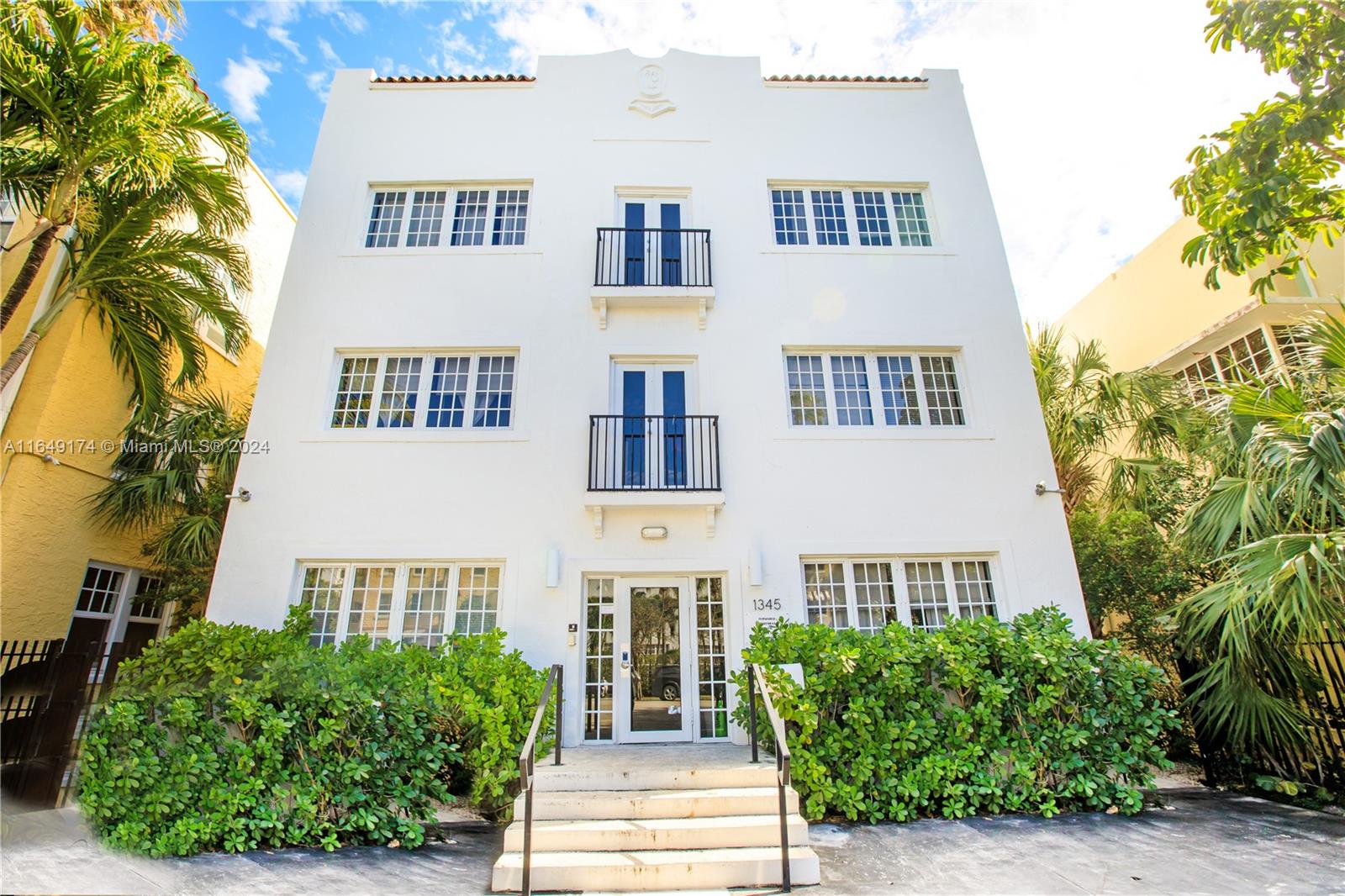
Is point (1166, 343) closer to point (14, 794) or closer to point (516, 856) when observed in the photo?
point (516, 856)

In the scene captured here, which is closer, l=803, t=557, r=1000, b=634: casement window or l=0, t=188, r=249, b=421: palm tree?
l=0, t=188, r=249, b=421: palm tree

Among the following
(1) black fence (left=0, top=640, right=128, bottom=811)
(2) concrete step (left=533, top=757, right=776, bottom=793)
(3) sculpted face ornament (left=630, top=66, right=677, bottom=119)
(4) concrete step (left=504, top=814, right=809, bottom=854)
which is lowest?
(4) concrete step (left=504, top=814, right=809, bottom=854)

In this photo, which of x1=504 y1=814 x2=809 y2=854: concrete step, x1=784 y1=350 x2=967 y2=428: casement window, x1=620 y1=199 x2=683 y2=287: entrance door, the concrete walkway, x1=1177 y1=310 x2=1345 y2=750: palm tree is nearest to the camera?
the concrete walkway

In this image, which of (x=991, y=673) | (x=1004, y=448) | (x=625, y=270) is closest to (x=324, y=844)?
(x=991, y=673)

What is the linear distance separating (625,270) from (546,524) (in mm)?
4198

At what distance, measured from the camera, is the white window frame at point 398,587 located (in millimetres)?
8109

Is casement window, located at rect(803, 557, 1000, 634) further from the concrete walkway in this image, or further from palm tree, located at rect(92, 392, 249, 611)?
palm tree, located at rect(92, 392, 249, 611)

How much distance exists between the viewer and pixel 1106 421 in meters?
10.2

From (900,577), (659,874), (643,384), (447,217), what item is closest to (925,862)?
(659,874)

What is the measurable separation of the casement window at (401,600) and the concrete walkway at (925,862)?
8.11 feet

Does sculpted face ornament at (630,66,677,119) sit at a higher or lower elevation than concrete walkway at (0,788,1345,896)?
higher

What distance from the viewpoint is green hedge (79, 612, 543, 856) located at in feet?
18.9

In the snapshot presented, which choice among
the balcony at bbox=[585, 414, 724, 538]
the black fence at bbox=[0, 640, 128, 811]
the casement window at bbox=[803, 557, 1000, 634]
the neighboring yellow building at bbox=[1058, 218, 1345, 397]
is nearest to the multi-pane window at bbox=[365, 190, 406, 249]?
the balcony at bbox=[585, 414, 724, 538]

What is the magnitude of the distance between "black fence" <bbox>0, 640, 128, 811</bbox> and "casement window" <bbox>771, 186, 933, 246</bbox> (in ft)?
34.6
